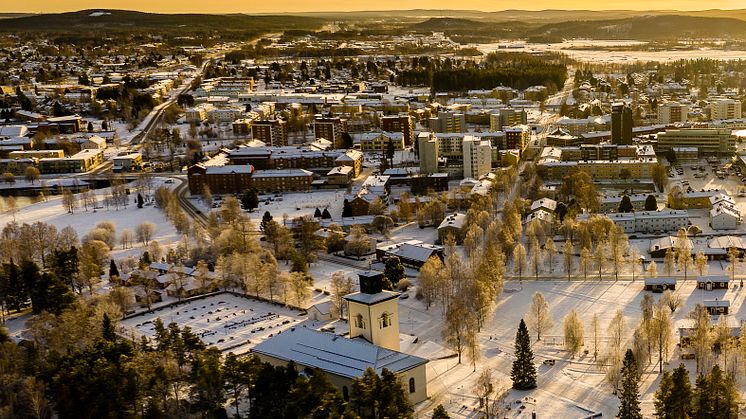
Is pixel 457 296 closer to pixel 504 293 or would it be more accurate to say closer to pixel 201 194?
pixel 504 293

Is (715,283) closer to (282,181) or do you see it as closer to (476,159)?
(476,159)

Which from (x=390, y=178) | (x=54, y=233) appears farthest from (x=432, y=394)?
(x=390, y=178)

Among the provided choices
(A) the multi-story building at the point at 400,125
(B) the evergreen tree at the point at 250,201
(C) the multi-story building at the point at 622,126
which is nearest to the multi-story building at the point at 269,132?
(A) the multi-story building at the point at 400,125

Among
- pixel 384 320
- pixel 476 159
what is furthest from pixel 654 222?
pixel 384 320

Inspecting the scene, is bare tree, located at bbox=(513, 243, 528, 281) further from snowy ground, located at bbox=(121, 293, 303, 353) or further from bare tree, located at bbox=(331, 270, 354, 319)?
snowy ground, located at bbox=(121, 293, 303, 353)

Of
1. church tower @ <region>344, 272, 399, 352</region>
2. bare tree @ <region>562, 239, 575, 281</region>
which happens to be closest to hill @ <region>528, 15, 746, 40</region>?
bare tree @ <region>562, 239, 575, 281</region>

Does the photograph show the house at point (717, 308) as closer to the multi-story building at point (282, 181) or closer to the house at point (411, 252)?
the house at point (411, 252)

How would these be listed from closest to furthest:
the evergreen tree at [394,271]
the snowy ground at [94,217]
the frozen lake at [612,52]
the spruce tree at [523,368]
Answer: the spruce tree at [523,368] < the evergreen tree at [394,271] < the snowy ground at [94,217] < the frozen lake at [612,52]
